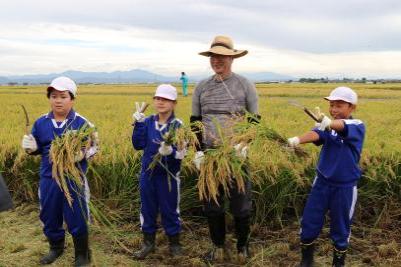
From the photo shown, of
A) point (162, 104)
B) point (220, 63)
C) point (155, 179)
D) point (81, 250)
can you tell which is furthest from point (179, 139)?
point (81, 250)

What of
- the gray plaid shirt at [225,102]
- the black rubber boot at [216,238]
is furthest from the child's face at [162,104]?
the black rubber boot at [216,238]

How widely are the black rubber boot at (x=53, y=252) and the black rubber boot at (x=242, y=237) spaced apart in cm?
166

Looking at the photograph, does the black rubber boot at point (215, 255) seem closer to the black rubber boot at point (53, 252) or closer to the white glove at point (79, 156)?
the black rubber boot at point (53, 252)

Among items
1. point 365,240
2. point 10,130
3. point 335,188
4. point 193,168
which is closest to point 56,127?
point 193,168

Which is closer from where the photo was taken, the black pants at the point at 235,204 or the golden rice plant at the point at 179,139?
the golden rice plant at the point at 179,139

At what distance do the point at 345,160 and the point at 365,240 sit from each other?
1.35m

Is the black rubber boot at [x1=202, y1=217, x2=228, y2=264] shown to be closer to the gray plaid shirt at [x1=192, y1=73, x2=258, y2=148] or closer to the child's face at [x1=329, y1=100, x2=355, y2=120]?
the gray plaid shirt at [x1=192, y1=73, x2=258, y2=148]

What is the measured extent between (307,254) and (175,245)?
4.07 feet

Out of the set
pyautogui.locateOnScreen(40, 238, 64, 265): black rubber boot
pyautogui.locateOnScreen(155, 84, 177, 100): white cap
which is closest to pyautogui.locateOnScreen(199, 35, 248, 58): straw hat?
pyautogui.locateOnScreen(155, 84, 177, 100): white cap

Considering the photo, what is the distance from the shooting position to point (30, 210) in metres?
5.88

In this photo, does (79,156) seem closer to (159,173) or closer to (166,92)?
(159,173)

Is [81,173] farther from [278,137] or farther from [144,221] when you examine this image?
[278,137]

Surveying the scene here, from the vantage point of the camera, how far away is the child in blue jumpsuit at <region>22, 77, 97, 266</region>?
4164 mm

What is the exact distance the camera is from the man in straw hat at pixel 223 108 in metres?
4.29
